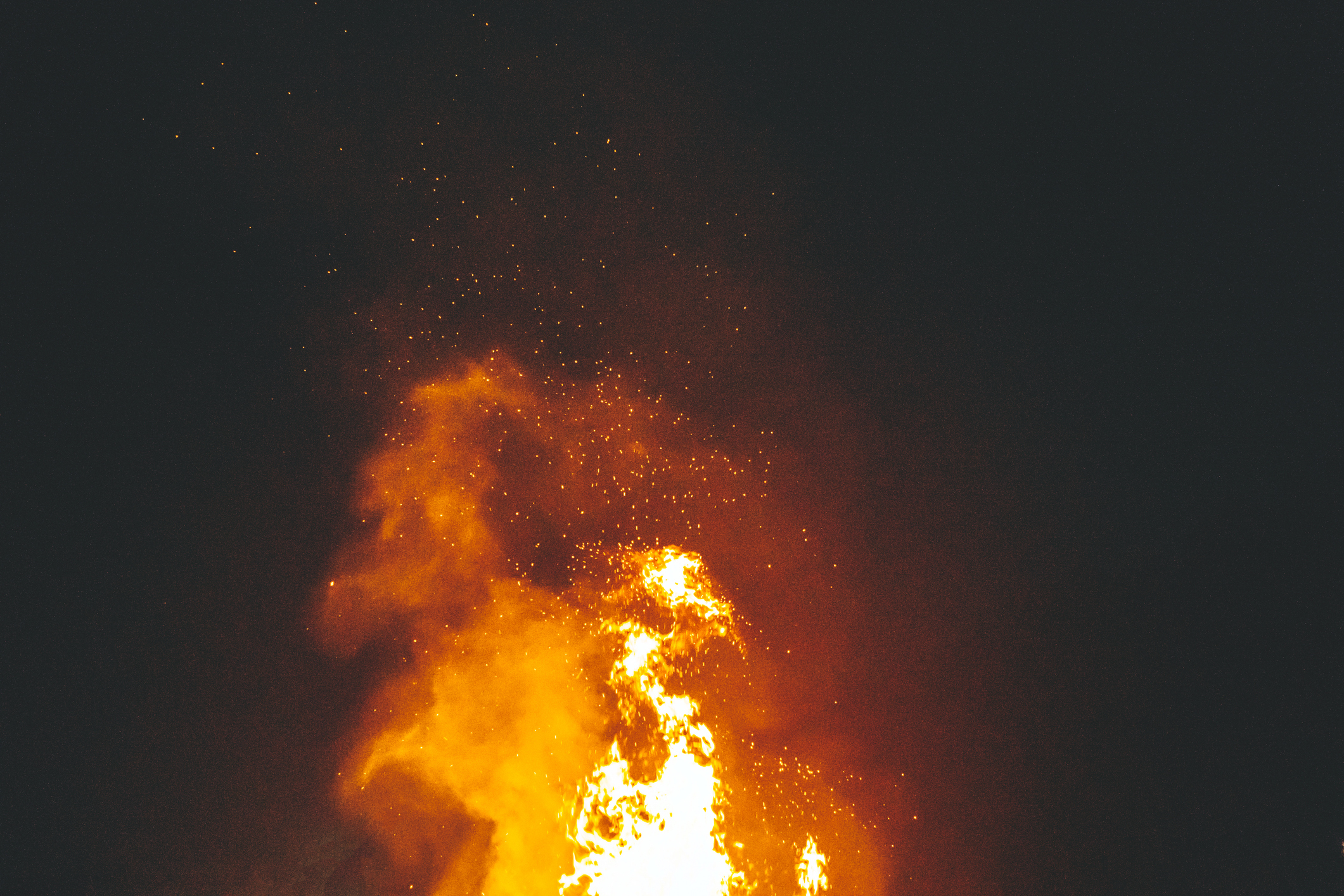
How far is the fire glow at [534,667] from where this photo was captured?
260 inches

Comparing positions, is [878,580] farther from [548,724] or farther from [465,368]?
[465,368]

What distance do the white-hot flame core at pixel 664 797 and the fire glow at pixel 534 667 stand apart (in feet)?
0.06

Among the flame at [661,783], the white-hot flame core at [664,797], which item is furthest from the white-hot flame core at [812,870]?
the flame at [661,783]

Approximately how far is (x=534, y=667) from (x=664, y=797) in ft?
6.81

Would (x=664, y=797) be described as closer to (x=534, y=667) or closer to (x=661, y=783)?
(x=661, y=783)

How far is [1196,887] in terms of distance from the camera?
6.51 m

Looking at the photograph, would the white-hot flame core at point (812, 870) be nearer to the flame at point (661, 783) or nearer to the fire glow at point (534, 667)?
the fire glow at point (534, 667)

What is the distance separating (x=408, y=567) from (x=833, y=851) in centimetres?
577

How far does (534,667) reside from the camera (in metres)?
7.09

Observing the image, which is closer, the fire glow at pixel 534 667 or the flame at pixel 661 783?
the flame at pixel 661 783

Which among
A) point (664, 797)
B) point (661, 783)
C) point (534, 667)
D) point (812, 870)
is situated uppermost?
point (534, 667)

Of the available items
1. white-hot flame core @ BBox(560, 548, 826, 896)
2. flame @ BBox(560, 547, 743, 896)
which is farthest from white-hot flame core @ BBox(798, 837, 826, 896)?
flame @ BBox(560, 547, 743, 896)

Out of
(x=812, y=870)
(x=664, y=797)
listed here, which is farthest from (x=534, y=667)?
(x=812, y=870)

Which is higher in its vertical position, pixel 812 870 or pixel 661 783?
pixel 661 783
